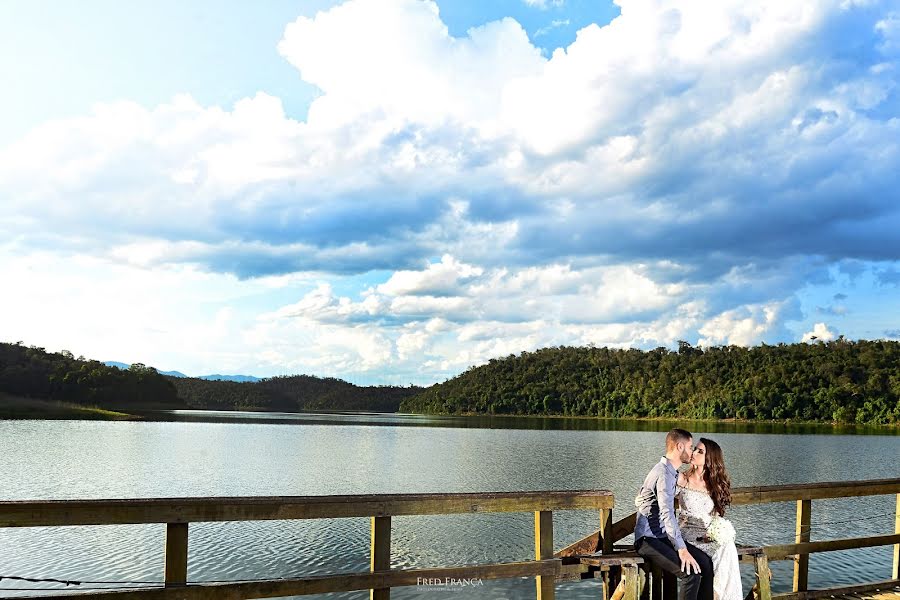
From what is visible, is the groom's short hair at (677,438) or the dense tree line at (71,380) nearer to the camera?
the groom's short hair at (677,438)

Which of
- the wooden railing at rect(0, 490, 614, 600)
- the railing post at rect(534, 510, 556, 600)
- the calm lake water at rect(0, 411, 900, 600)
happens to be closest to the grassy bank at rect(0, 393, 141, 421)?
the calm lake water at rect(0, 411, 900, 600)

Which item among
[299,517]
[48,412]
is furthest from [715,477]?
[48,412]

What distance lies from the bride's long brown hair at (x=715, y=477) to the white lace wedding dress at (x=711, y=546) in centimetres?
6

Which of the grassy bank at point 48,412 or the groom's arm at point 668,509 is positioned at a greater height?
the groom's arm at point 668,509

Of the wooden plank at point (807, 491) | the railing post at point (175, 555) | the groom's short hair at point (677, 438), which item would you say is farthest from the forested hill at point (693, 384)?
the railing post at point (175, 555)

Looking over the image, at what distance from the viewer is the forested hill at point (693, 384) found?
115844 mm

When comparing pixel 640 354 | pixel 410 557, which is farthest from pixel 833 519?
pixel 640 354

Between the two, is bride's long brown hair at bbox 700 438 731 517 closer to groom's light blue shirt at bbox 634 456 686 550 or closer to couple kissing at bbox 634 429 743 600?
couple kissing at bbox 634 429 743 600

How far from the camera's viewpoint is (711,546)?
5980 mm

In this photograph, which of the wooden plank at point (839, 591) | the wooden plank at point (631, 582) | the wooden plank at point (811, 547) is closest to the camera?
the wooden plank at point (631, 582)

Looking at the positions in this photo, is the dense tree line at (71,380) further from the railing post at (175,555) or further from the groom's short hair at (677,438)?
the groom's short hair at (677,438)

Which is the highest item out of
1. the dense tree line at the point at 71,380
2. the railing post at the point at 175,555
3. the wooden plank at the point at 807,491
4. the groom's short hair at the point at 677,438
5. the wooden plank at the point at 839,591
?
the groom's short hair at the point at 677,438

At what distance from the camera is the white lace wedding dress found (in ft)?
19.6

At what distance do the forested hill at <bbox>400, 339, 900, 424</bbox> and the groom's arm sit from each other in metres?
119
